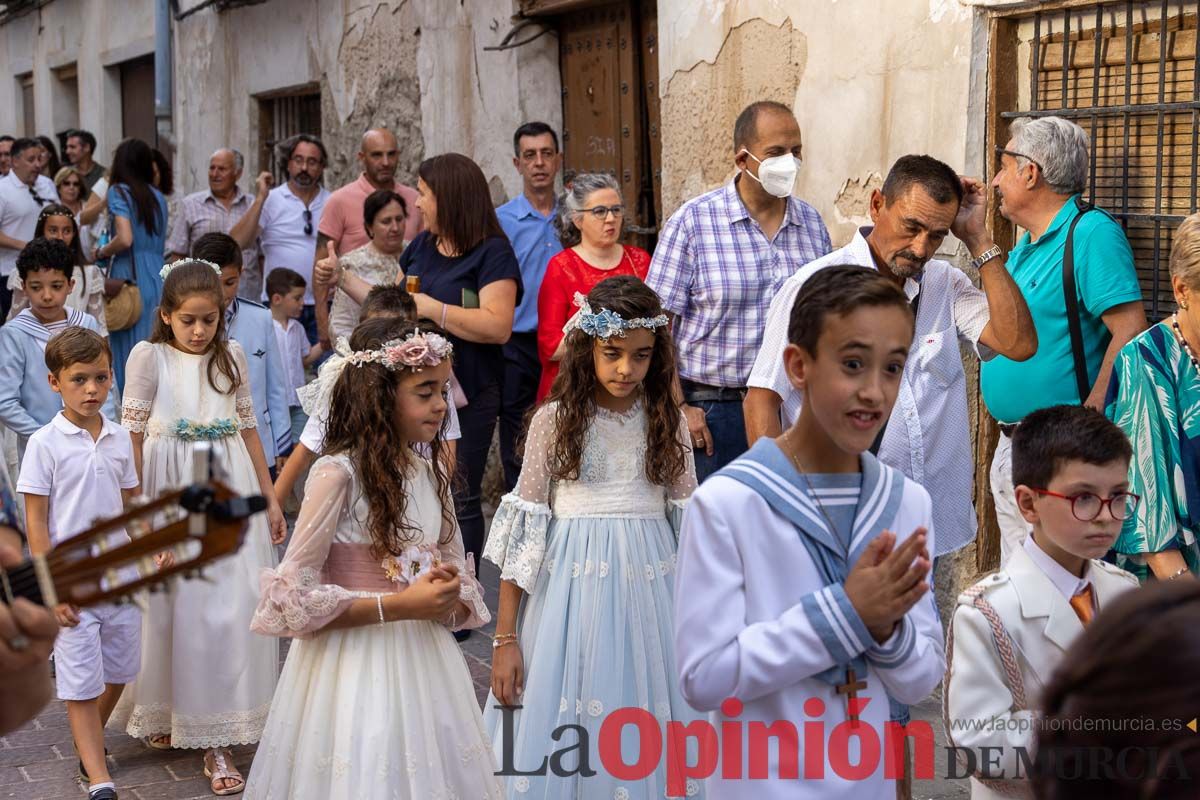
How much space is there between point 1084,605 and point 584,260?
131 inches

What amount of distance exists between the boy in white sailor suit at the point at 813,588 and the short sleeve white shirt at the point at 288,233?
721 centimetres

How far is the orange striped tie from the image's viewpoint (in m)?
2.98

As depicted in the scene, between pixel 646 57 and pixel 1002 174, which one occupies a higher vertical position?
pixel 646 57

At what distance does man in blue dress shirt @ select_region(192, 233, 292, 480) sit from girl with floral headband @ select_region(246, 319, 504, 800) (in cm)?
219

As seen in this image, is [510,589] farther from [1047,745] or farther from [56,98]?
[56,98]

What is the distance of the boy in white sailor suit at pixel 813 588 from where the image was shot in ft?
8.04

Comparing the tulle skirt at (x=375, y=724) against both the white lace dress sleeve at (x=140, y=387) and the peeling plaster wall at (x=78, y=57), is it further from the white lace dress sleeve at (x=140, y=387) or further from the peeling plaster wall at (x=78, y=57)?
the peeling plaster wall at (x=78, y=57)

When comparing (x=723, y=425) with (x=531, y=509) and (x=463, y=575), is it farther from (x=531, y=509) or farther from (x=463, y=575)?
(x=463, y=575)

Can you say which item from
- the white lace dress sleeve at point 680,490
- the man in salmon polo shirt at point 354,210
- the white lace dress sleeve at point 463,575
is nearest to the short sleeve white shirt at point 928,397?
the white lace dress sleeve at point 680,490

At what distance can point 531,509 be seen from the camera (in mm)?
4227

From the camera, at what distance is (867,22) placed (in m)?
6.15

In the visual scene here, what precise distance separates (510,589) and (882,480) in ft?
5.76

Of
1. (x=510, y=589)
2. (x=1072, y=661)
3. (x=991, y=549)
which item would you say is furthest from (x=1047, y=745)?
(x=991, y=549)

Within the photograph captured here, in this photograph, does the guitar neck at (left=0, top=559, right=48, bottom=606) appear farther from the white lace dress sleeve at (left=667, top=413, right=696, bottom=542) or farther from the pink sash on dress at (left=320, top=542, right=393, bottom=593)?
the white lace dress sleeve at (left=667, top=413, right=696, bottom=542)
